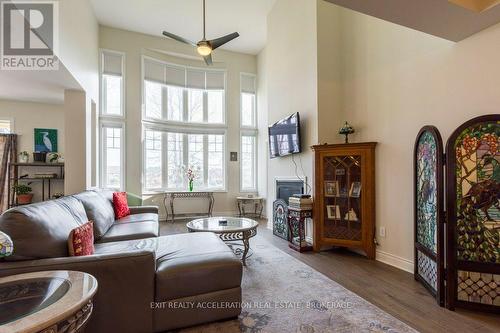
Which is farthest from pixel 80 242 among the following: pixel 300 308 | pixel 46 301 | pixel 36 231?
pixel 300 308

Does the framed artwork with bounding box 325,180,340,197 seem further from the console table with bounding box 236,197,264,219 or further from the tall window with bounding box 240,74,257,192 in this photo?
the tall window with bounding box 240,74,257,192

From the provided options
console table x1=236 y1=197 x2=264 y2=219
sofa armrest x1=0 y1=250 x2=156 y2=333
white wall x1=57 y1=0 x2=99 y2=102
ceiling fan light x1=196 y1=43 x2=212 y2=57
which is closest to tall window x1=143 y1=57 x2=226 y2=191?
console table x1=236 y1=197 x2=264 y2=219

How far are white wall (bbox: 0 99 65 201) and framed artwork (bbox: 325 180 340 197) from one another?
5.68m

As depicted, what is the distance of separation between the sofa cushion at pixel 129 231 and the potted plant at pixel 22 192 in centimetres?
326

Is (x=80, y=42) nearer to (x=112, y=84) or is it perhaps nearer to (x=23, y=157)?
(x=112, y=84)

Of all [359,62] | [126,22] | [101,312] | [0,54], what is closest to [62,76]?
[0,54]

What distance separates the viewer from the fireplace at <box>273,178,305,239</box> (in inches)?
170

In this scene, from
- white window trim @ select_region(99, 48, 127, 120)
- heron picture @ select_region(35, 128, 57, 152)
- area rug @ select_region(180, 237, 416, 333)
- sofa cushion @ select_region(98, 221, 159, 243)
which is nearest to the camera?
area rug @ select_region(180, 237, 416, 333)

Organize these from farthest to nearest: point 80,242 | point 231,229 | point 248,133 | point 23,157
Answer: point 248,133 < point 23,157 < point 231,229 < point 80,242

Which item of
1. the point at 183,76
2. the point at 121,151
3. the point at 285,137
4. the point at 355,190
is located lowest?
the point at 355,190

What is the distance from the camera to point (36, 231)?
163 centimetres

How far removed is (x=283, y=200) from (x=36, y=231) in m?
3.48

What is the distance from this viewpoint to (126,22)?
223 inches

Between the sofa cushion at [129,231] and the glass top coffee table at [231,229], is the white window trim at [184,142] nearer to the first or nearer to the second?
the sofa cushion at [129,231]
